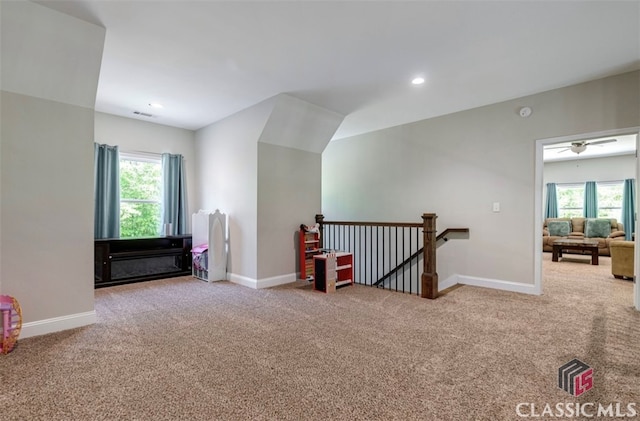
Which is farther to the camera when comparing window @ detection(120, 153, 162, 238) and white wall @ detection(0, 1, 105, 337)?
window @ detection(120, 153, 162, 238)

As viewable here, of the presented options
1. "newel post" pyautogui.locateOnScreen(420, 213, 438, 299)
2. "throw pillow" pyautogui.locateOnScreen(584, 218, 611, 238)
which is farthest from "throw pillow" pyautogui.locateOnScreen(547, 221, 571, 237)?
"newel post" pyautogui.locateOnScreen(420, 213, 438, 299)

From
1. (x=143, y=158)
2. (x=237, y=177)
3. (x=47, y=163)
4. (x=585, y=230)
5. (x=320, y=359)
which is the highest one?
(x=143, y=158)

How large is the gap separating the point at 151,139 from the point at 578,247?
333 inches

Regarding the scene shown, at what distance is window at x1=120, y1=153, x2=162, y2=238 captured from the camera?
4723mm

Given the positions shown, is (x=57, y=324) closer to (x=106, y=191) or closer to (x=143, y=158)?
(x=106, y=191)

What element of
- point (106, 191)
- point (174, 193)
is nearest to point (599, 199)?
point (174, 193)

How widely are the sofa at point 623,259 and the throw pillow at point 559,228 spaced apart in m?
3.68

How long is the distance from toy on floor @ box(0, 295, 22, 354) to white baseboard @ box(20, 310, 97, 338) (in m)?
0.15

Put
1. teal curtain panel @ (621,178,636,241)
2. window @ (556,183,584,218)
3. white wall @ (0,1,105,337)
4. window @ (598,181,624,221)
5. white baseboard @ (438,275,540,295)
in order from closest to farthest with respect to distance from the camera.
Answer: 1. white wall @ (0,1,105,337)
2. white baseboard @ (438,275,540,295)
3. teal curtain panel @ (621,178,636,241)
4. window @ (598,181,624,221)
5. window @ (556,183,584,218)

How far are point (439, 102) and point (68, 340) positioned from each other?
15.3 ft

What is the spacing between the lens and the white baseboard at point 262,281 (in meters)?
4.00

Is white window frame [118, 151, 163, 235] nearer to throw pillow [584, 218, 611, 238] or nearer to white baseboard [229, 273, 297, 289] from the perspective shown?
white baseboard [229, 273, 297, 289]

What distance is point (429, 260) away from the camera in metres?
3.58

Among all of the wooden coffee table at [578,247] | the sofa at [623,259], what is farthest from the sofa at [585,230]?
the sofa at [623,259]
